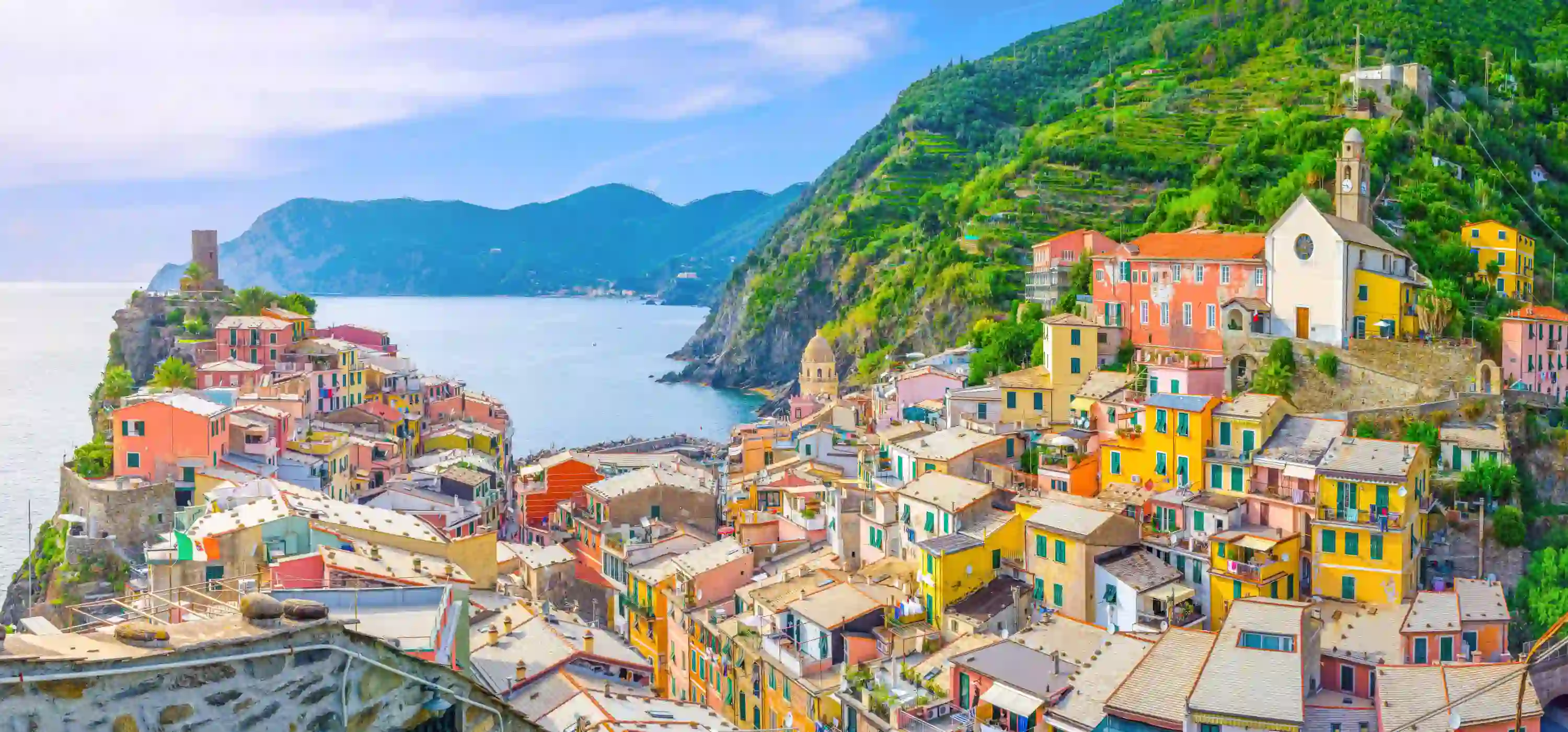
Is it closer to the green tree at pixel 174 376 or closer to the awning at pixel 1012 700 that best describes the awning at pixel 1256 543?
the awning at pixel 1012 700

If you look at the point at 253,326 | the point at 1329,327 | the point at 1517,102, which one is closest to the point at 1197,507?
the point at 1329,327

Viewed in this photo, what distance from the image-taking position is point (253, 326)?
4788 cm

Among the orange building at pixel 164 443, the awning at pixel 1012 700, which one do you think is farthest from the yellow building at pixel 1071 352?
the orange building at pixel 164 443

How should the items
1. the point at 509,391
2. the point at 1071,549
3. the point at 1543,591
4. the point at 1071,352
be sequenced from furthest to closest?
the point at 509,391
the point at 1071,352
the point at 1543,591
the point at 1071,549

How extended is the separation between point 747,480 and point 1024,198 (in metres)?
28.3

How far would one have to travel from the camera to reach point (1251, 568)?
2336 centimetres

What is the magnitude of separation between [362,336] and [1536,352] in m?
46.1

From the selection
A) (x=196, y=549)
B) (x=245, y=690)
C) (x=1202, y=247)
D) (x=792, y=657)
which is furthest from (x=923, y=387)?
(x=245, y=690)

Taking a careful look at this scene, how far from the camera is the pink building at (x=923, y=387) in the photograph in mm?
40344

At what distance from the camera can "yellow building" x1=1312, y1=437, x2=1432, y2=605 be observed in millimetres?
23609

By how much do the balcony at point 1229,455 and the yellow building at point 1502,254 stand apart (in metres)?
15.9

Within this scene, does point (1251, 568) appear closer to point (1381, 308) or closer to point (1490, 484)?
point (1490, 484)

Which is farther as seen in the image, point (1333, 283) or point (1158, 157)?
point (1158, 157)

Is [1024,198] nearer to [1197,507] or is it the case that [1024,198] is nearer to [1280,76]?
[1280,76]
